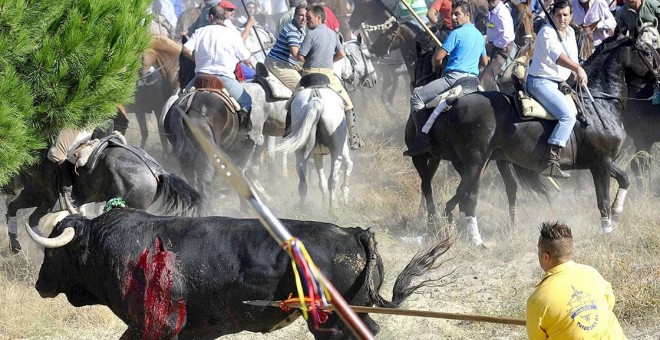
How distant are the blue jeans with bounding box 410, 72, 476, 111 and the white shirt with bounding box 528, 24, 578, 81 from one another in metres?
1.37

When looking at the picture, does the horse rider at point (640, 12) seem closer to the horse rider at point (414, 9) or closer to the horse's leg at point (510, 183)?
the horse's leg at point (510, 183)

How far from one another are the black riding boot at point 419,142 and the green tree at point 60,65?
5578 millimetres

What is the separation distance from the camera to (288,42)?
16.0 metres

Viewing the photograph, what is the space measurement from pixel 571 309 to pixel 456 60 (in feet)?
27.9

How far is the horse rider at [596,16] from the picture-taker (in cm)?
1791

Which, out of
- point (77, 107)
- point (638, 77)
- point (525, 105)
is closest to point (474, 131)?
point (525, 105)

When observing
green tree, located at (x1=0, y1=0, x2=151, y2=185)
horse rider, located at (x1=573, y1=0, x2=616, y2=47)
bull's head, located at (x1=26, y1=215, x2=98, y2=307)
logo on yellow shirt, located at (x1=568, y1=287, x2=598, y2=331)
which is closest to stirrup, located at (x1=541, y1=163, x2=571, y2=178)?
horse rider, located at (x1=573, y1=0, x2=616, y2=47)

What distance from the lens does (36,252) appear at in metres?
12.1

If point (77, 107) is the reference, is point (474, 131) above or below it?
below

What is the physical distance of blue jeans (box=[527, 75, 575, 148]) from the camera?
12305 millimetres

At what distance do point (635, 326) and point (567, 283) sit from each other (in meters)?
3.65

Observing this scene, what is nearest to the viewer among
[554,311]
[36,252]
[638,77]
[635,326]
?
[554,311]

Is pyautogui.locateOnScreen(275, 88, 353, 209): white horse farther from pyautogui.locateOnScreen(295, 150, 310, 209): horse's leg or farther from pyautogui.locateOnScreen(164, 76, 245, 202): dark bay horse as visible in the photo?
pyautogui.locateOnScreen(164, 76, 245, 202): dark bay horse

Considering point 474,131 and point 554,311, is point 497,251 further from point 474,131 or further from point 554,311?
point 554,311
